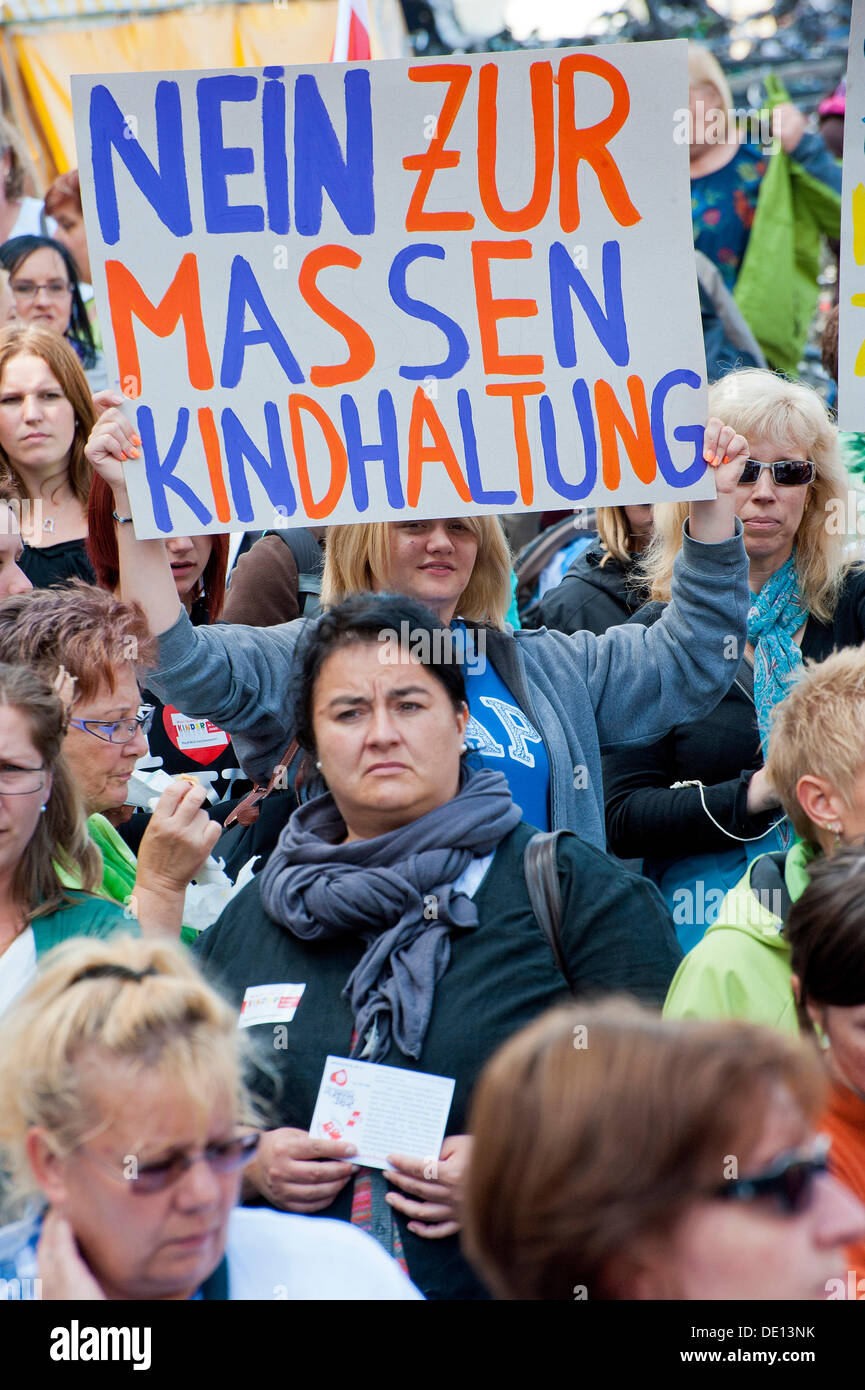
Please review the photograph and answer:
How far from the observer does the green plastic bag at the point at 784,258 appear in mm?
6301

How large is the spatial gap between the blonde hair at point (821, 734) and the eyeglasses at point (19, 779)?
4.13 ft

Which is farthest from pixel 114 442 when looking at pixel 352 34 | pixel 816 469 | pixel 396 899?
pixel 352 34

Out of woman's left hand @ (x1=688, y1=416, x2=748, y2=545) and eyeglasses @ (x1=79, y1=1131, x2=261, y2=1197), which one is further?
woman's left hand @ (x1=688, y1=416, x2=748, y2=545)

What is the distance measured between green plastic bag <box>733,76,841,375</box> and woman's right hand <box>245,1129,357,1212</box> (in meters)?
4.41

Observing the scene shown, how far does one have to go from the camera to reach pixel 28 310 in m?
6.04

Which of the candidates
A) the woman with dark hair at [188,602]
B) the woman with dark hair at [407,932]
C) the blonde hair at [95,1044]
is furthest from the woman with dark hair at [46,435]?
the blonde hair at [95,1044]

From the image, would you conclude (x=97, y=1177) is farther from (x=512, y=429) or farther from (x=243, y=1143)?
(x=512, y=429)

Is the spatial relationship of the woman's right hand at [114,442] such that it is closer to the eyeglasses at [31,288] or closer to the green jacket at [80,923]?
the green jacket at [80,923]

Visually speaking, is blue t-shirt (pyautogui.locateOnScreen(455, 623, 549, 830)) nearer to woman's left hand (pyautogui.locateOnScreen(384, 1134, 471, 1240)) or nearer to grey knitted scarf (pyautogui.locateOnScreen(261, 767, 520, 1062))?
grey knitted scarf (pyautogui.locateOnScreen(261, 767, 520, 1062))

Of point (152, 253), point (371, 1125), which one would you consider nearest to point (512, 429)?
point (152, 253)

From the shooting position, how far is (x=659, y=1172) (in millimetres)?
1510

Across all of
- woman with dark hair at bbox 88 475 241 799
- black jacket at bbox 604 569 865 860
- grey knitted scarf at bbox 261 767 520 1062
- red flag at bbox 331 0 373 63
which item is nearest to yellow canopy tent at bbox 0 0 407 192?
red flag at bbox 331 0 373 63

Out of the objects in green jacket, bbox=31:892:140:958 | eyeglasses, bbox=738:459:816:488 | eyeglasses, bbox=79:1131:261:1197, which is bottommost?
eyeglasses, bbox=79:1131:261:1197

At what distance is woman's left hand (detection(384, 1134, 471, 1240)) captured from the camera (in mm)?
2527
